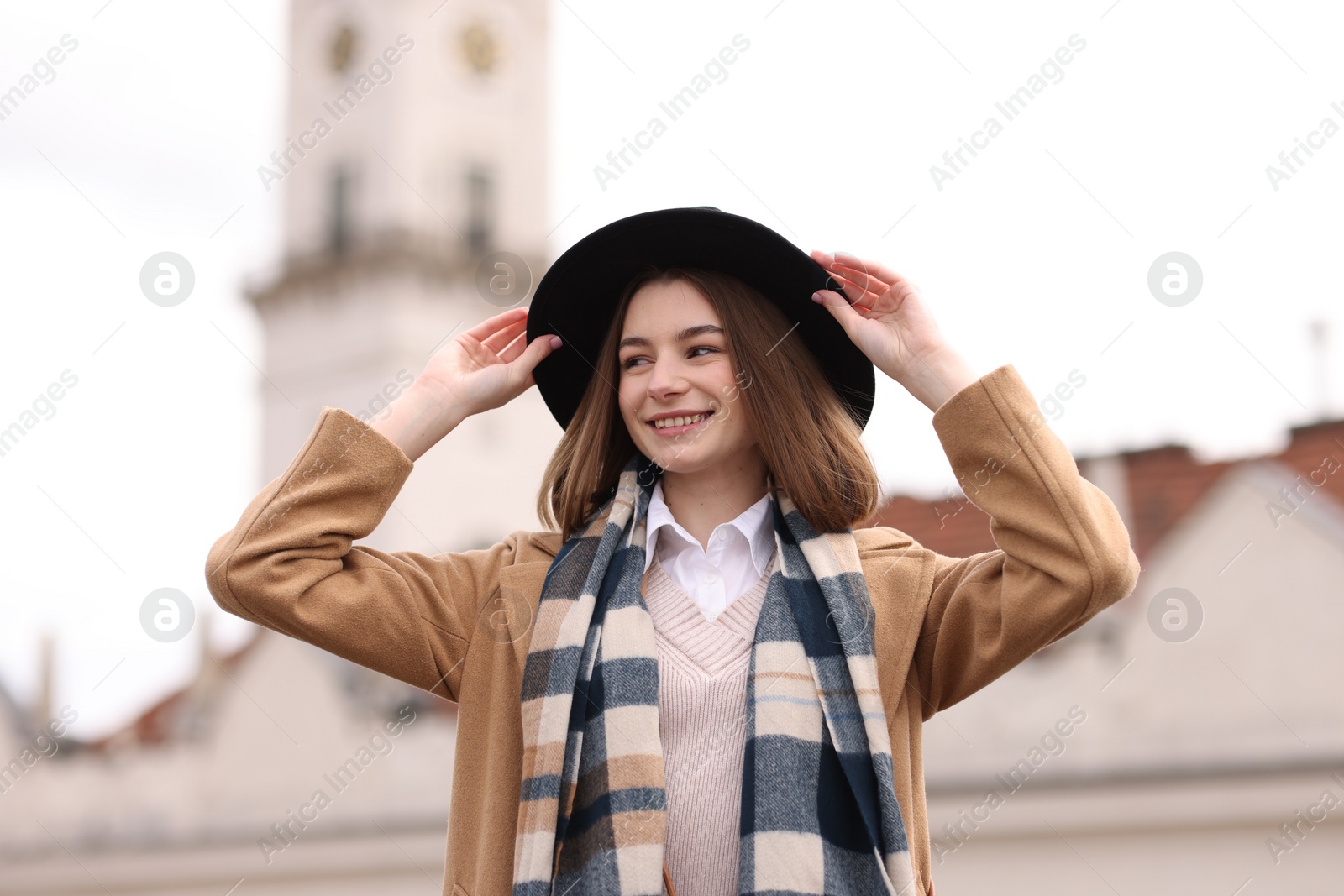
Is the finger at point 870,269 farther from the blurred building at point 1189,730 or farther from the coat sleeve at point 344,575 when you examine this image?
the blurred building at point 1189,730

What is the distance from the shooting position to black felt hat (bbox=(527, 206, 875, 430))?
8.50 ft

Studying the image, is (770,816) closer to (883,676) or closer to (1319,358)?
(883,676)

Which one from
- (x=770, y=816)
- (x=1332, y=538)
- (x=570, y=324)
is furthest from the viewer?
(x=1332, y=538)

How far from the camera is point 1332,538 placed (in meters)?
13.0

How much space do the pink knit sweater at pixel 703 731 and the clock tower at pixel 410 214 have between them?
2865cm

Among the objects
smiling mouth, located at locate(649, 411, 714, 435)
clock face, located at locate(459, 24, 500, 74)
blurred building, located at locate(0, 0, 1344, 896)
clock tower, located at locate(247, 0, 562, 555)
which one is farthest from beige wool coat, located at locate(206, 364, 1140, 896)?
clock face, located at locate(459, 24, 500, 74)

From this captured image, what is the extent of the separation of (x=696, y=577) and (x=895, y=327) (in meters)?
0.58

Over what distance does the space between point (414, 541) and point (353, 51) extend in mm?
12884

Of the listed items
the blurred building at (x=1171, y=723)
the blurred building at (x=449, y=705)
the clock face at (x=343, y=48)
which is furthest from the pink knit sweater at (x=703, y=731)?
the clock face at (x=343, y=48)

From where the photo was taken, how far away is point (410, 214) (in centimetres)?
3269

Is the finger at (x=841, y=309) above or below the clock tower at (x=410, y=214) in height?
below

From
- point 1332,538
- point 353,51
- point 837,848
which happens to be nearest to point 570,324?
point 837,848

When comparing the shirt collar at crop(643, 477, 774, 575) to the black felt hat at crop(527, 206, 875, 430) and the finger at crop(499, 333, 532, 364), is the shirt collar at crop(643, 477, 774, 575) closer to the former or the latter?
the black felt hat at crop(527, 206, 875, 430)

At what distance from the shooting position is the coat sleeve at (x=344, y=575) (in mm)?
2375
